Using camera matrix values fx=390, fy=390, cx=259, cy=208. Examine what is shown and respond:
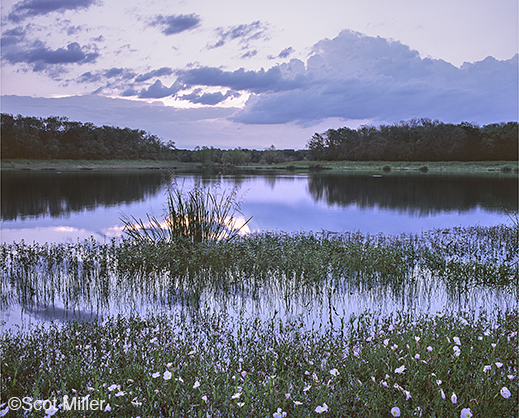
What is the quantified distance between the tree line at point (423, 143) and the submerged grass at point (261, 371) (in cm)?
9559

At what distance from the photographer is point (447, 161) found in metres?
92.9

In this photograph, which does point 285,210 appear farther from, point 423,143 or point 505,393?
point 423,143

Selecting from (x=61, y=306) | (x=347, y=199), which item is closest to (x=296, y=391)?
(x=61, y=306)

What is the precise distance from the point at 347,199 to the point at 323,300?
75.7 feet

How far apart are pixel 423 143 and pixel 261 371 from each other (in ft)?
351

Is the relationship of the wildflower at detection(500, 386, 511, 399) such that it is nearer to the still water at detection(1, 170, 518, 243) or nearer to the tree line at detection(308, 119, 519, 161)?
the still water at detection(1, 170, 518, 243)

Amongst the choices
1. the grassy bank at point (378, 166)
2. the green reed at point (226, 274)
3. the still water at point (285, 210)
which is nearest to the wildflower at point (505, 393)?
the green reed at point (226, 274)

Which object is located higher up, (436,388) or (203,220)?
(203,220)

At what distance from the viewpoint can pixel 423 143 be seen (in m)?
101

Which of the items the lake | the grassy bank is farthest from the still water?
the grassy bank

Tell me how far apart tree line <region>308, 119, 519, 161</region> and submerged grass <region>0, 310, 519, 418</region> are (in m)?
95.6

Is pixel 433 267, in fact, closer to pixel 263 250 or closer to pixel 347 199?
pixel 263 250

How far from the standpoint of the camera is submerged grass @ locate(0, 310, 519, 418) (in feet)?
11.3

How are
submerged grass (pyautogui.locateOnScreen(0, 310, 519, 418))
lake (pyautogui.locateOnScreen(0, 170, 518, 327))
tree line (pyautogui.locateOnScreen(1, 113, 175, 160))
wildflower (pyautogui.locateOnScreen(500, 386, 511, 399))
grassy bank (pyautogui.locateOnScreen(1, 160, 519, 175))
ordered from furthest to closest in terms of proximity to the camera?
tree line (pyautogui.locateOnScreen(1, 113, 175, 160))
grassy bank (pyautogui.locateOnScreen(1, 160, 519, 175))
lake (pyautogui.locateOnScreen(0, 170, 518, 327))
submerged grass (pyautogui.locateOnScreen(0, 310, 519, 418))
wildflower (pyautogui.locateOnScreen(500, 386, 511, 399))
